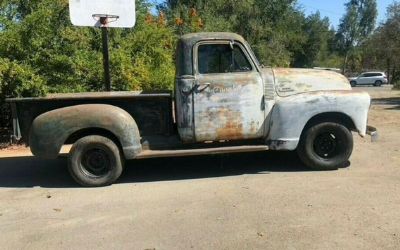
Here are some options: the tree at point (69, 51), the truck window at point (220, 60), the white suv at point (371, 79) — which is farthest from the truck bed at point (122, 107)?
the white suv at point (371, 79)

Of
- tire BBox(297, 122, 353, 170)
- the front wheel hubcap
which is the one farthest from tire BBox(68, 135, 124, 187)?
the front wheel hubcap

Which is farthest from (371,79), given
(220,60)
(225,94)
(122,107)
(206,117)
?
(122,107)

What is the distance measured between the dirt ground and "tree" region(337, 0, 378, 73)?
73.8m

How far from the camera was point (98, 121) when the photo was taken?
7395 mm

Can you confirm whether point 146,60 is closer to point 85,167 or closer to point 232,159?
point 232,159

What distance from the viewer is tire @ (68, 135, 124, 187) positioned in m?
7.51

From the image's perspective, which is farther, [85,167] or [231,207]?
[85,167]

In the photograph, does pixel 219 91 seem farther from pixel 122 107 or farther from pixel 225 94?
pixel 122 107

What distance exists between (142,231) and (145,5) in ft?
36.5

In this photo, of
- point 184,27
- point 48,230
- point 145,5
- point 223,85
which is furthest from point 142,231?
point 184,27

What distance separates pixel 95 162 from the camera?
770cm

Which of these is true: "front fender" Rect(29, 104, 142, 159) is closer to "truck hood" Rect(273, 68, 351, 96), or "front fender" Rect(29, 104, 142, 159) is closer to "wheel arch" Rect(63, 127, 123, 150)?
"wheel arch" Rect(63, 127, 123, 150)

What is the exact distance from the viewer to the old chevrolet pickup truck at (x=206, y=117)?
7543 millimetres

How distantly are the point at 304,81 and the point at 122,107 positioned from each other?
8.88 feet
